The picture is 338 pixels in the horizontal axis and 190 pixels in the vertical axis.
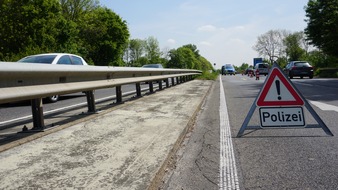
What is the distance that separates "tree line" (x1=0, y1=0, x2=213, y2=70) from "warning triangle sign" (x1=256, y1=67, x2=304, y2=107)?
2361cm

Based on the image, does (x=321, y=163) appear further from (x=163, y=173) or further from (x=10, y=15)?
(x=10, y=15)

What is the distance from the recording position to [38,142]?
3965 mm

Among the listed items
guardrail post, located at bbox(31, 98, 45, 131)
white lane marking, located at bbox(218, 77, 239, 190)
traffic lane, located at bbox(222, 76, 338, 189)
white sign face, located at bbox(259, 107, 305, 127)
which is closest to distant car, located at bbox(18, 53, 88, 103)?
guardrail post, located at bbox(31, 98, 45, 131)

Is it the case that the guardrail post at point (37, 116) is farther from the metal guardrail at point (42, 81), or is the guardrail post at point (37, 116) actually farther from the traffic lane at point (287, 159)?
the traffic lane at point (287, 159)

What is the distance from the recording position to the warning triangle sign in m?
4.74

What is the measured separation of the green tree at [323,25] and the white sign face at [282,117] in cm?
4508

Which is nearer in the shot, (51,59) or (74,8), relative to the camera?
(51,59)

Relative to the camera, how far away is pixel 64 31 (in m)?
40.5

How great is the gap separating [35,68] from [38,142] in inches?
38.2

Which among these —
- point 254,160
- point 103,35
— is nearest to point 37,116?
point 254,160

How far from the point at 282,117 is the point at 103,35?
57401 millimetres

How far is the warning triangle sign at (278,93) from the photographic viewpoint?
474 centimetres

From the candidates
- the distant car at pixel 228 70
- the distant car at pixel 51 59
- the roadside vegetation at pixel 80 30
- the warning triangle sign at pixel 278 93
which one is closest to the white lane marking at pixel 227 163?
the warning triangle sign at pixel 278 93

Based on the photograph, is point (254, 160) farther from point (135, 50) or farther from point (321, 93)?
point (135, 50)
